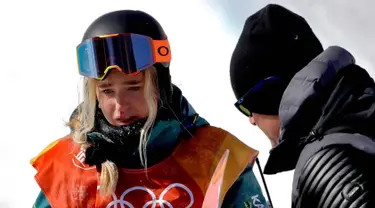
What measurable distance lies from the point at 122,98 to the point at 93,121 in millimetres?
381

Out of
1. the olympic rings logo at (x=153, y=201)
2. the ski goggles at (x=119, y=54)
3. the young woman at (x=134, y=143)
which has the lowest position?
the olympic rings logo at (x=153, y=201)

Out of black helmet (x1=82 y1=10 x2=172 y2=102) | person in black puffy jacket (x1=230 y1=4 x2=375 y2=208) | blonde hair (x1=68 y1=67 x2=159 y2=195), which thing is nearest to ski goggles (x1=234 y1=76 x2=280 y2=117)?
person in black puffy jacket (x1=230 y1=4 x2=375 y2=208)

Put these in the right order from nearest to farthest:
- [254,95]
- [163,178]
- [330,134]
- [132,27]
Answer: [330,134] → [254,95] → [163,178] → [132,27]

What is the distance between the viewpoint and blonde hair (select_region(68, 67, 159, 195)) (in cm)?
429

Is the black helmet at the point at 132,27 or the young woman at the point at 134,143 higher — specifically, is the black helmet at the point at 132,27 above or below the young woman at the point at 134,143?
above

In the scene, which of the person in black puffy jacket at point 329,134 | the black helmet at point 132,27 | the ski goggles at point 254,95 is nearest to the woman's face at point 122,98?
the black helmet at point 132,27

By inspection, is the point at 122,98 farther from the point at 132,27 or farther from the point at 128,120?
the point at 132,27

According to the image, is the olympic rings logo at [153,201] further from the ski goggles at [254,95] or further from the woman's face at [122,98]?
the ski goggles at [254,95]

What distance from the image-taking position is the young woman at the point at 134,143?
14.1 ft

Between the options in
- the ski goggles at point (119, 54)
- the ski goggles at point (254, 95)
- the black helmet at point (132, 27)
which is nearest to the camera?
the ski goggles at point (254, 95)

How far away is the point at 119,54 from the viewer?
4.54m

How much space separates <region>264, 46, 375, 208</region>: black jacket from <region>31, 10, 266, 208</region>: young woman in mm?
1909

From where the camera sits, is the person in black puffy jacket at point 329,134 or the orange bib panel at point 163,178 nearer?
the person in black puffy jacket at point 329,134

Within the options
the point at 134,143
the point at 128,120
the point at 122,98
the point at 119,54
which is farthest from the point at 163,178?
the point at 119,54
